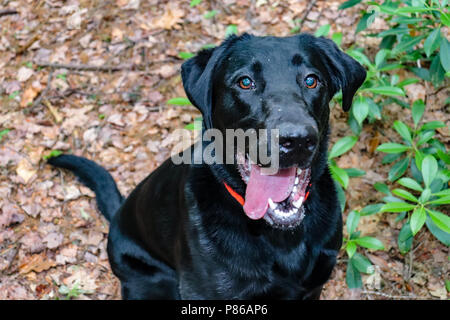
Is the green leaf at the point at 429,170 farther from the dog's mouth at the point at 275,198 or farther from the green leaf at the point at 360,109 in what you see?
the dog's mouth at the point at 275,198

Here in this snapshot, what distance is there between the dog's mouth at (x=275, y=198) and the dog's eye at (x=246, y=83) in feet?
1.31

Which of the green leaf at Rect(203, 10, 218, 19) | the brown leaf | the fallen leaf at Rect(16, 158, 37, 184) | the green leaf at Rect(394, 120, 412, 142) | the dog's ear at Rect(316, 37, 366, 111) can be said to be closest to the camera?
the dog's ear at Rect(316, 37, 366, 111)

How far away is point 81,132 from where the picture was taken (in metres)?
4.65

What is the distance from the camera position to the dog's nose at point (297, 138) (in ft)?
7.02

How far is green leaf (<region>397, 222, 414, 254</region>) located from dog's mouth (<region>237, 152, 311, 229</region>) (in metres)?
1.10

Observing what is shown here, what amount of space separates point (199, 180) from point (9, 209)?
7.12 feet

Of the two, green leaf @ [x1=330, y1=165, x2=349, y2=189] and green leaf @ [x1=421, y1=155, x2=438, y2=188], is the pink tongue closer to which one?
green leaf @ [x1=330, y1=165, x2=349, y2=189]

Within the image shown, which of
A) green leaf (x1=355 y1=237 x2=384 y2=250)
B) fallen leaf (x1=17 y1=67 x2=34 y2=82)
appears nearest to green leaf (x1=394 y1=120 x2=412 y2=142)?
green leaf (x1=355 y1=237 x2=384 y2=250)

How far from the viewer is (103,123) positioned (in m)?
4.69

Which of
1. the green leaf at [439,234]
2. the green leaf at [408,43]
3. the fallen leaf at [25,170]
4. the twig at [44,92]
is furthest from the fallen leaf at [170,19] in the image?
the green leaf at [439,234]

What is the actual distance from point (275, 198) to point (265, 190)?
65 mm

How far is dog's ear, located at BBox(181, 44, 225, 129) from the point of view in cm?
263

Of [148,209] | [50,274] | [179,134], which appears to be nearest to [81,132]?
[179,134]
